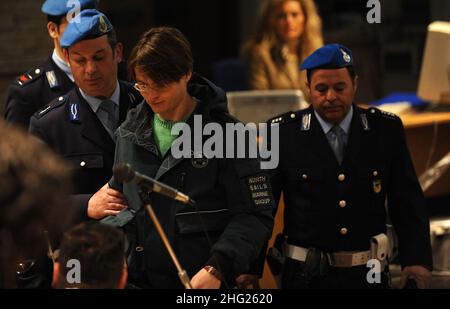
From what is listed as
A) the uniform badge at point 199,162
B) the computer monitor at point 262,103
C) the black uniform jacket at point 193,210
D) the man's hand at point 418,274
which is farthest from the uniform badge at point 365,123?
the computer monitor at point 262,103

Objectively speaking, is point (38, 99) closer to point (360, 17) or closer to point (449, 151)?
point (449, 151)

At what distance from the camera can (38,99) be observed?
15.1 feet

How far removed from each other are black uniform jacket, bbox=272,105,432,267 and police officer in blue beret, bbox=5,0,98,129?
1014mm

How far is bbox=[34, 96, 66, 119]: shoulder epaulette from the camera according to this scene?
4219 mm

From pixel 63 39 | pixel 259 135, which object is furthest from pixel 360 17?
pixel 63 39

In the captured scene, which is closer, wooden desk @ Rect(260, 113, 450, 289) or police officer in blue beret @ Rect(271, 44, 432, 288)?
police officer in blue beret @ Rect(271, 44, 432, 288)

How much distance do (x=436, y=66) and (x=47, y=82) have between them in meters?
2.80

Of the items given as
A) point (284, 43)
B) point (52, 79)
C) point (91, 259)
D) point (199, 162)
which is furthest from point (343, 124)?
point (284, 43)

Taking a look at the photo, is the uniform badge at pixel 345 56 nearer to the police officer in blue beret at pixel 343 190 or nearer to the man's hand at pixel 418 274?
the police officer in blue beret at pixel 343 190

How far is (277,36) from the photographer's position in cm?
693

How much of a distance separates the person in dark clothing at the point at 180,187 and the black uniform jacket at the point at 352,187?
555 millimetres

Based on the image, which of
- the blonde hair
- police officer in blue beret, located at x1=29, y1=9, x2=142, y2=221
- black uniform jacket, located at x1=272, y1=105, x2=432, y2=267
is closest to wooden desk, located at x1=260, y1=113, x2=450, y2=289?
the blonde hair

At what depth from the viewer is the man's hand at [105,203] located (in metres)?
3.85

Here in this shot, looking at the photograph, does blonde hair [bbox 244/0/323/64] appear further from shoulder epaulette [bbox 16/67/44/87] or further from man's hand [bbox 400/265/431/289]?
man's hand [bbox 400/265/431/289]
